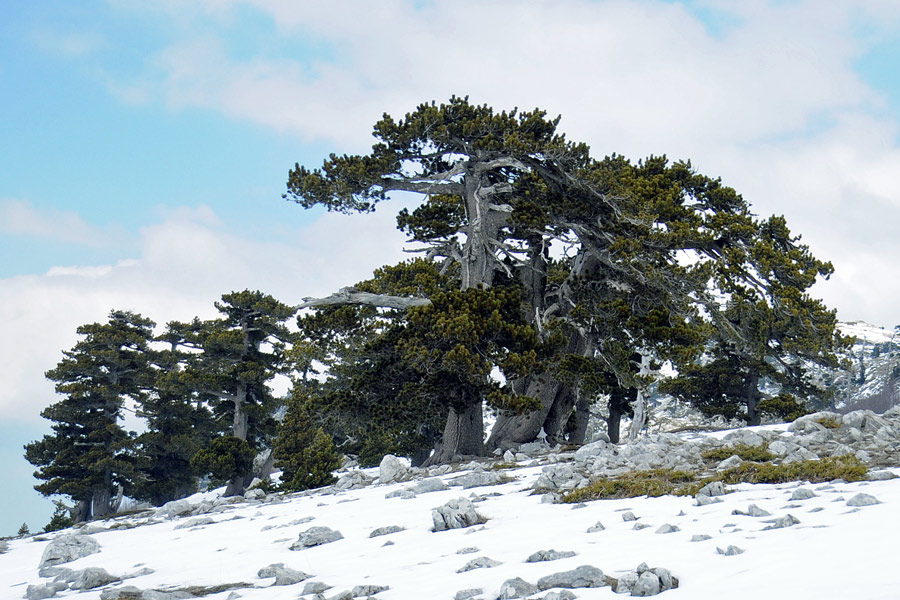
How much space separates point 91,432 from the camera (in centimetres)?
3503

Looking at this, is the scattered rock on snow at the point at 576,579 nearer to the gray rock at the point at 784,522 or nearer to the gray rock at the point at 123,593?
the gray rock at the point at 784,522

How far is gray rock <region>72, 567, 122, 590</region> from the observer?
270 inches

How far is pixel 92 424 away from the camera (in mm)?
35531

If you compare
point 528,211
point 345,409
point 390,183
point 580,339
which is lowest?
point 345,409

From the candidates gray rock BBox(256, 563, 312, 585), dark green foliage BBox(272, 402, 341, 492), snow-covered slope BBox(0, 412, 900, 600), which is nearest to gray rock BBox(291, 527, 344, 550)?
snow-covered slope BBox(0, 412, 900, 600)

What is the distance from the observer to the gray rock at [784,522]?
559cm

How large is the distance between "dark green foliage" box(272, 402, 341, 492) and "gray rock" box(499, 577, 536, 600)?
83.0 ft

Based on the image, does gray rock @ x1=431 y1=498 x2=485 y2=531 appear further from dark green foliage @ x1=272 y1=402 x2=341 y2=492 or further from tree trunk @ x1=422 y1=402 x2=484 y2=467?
dark green foliage @ x1=272 y1=402 x2=341 y2=492

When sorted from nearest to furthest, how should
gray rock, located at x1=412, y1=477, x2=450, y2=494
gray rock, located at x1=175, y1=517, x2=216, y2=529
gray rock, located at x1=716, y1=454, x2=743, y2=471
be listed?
gray rock, located at x1=716, y1=454, x2=743, y2=471
gray rock, located at x1=175, y1=517, x2=216, y2=529
gray rock, located at x1=412, y1=477, x2=450, y2=494

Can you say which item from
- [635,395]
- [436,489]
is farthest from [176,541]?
[635,395]

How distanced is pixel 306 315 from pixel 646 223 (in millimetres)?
9617

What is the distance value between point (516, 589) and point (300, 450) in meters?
27.6

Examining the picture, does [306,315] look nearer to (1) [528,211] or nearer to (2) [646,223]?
(1) [528,211]

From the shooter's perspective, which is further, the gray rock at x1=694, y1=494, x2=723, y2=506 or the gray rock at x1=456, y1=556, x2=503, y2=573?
the gray rock at x1=694, y1=494, x2=723, y2=506
